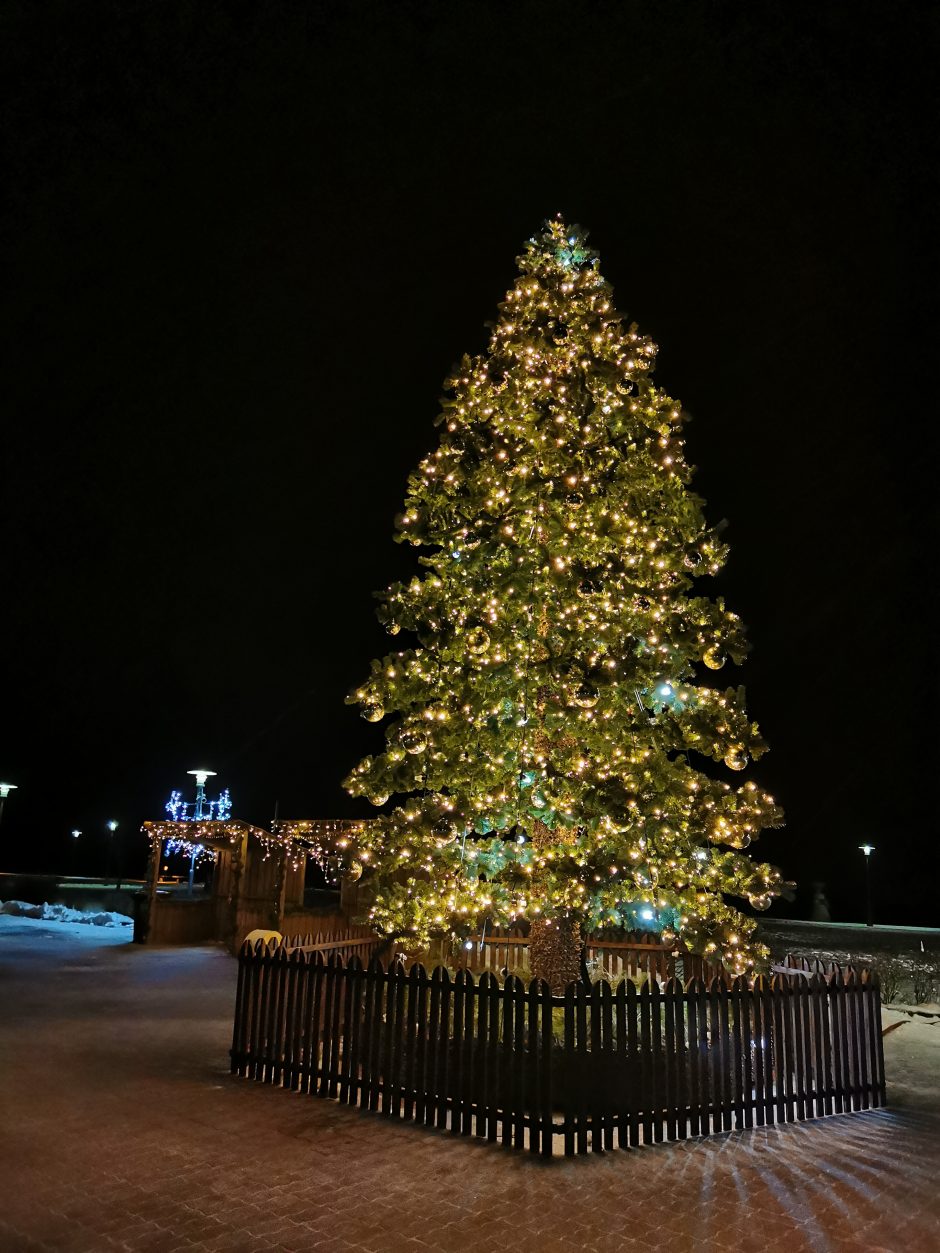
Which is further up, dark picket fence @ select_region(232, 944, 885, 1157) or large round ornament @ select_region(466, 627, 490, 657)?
large round ornament @ select_region(466, 627, 490, 657)

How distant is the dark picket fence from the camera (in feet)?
23.9

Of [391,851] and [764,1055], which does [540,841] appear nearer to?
[391,851]

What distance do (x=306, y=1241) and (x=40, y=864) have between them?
81.0 m

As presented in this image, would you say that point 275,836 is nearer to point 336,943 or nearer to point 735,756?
point 336,943

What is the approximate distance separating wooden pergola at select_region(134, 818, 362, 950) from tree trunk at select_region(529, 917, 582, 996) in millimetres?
10226

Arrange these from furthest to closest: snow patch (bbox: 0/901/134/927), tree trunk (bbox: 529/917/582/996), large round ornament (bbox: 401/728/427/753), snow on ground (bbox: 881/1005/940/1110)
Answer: snow patch (bbox: 0/901/134/927) < large round ornament (bbox: 401/728/427/753) < tree trunk (bbox: 529/917/582/996) < snow on ground (bbox: 881/1005/940/1110)

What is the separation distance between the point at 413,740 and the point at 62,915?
2312cm

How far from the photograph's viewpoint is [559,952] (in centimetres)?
988

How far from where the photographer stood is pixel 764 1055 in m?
8.18

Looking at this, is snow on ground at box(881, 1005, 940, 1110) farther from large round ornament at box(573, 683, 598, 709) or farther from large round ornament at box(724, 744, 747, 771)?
large round ornament at box(573, 683, 598, 709)

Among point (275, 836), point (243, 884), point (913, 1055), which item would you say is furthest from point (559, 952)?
point (243, 884)

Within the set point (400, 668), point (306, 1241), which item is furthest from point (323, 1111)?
point (400, 668)

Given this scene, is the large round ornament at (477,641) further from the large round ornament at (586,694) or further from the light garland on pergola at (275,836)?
the light garland on pergola at (275,836)

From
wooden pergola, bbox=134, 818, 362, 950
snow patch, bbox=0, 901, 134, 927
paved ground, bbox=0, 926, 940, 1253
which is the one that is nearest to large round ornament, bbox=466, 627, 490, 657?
paved ground, bbox=0, 926, 940, 1253
